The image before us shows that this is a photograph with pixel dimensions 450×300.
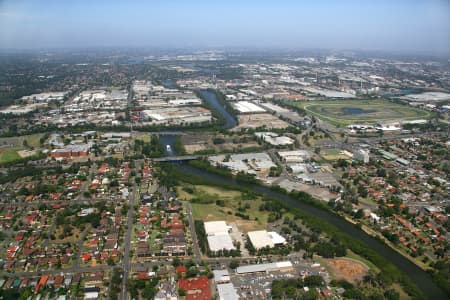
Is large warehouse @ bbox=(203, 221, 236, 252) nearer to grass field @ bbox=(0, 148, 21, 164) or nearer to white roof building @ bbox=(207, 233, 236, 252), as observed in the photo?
white roof building @ bbox=(207, 233, 236, 252)

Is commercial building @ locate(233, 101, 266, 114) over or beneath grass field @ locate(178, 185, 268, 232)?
over

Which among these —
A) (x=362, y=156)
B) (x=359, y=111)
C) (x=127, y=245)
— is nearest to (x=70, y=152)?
(x=127, y=245)

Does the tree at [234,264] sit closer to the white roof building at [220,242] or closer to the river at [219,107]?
the white roof building at [220,242]

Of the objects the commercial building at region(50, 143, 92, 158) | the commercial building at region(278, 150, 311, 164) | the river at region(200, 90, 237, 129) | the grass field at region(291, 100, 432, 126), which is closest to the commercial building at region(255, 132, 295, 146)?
the commercial building at region(278, 150, 311, 164)

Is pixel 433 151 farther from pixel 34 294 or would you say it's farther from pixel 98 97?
pixel 98 97

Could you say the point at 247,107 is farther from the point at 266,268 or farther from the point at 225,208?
the point at 266,268

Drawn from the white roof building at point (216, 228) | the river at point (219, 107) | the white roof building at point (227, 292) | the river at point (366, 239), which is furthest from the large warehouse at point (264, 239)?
the river at point (219, 107)

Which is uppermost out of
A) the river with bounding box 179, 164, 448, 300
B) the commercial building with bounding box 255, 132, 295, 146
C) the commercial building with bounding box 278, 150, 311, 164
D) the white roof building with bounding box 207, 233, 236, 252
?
the commercial building with bounding box 255, 132, 295, 146
